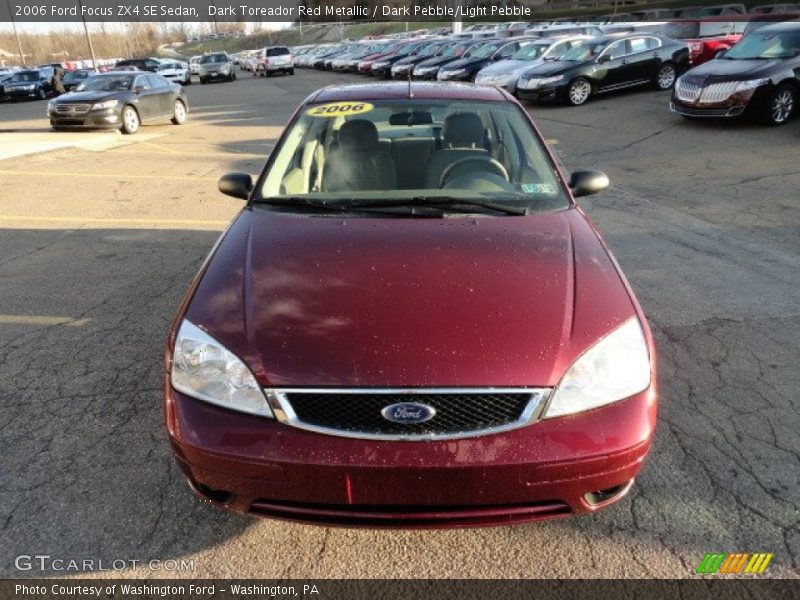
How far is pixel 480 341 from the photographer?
7.25 ft

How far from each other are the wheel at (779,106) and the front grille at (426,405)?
10915mm

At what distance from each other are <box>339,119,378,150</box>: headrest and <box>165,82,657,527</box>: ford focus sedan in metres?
1.06

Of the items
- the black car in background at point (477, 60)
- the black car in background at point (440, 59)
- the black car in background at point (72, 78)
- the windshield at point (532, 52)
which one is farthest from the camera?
the black car in background at point (72, 78)

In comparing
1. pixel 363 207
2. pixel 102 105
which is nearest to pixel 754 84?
pixel 363 207

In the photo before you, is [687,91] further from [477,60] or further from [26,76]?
[26,76]

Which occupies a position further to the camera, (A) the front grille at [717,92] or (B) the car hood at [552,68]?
(B) the car hood at [552,68]

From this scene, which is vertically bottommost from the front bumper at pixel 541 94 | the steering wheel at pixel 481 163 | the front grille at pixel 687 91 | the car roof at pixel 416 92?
the front bumper at pixel 541 94

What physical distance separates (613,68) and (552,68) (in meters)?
1.50

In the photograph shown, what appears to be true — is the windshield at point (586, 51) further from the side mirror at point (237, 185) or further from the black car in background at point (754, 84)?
the side mirror at point (237, 185)

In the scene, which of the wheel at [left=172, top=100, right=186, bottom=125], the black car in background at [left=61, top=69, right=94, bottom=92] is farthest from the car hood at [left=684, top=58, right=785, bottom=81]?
the black car in background at [left=61, top=69, right=94, bottom=92]

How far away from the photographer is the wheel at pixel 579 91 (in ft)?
49.9

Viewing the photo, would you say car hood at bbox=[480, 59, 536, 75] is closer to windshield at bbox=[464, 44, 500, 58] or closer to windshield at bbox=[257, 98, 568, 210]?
windshield at bbox=[464, 44, 500, 58]

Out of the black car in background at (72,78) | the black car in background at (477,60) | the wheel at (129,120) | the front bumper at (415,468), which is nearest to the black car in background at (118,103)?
the wheel at (129,120)

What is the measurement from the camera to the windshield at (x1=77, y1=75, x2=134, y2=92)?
15666 mm
